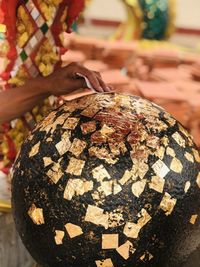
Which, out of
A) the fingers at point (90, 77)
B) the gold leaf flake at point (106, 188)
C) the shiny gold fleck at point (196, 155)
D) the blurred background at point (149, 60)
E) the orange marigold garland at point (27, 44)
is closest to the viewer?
the gold leaf flake at point (106, 188)

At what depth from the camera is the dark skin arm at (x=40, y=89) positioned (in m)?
1.28

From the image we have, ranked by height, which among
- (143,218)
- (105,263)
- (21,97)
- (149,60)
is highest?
(21,97)

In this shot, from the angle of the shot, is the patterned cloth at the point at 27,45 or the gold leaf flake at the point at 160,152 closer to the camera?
the gold leaf flake at the point at 160,152

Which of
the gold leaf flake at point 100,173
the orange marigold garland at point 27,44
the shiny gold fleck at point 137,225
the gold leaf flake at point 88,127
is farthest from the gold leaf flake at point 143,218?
the orange marigold garland at point 27,44

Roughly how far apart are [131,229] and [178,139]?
24 centimetres

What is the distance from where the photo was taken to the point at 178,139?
1.10 meters

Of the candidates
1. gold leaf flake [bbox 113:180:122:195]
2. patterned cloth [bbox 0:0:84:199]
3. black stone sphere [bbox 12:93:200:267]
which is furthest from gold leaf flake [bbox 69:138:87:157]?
patterned cloth [bbox 0:0:84:199]

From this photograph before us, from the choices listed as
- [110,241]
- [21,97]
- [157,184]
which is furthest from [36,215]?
[21,97]

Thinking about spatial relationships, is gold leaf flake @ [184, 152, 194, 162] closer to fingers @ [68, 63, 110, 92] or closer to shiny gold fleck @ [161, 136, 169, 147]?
shiny gold fleck @ [161, 136, 169, 147]

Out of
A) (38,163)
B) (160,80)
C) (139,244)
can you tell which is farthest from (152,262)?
(160,80)

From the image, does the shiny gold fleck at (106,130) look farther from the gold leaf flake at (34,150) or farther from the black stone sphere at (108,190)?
the gold leaf flake at (34,150)

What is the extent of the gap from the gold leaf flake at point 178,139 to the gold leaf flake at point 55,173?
0.27m

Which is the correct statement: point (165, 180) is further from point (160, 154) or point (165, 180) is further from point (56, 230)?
point (56, 230)

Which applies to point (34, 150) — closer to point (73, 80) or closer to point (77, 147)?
point (77, 147)
